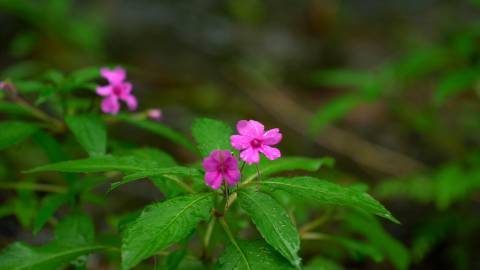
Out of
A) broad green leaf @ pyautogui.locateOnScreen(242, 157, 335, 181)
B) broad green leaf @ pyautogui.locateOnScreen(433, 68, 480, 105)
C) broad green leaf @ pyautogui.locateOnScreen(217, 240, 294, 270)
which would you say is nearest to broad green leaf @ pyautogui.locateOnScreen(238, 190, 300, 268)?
broad green leaf @ pyautogui.locateOnScreen(217, 240, 294, 270)

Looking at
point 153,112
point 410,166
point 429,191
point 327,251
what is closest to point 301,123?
point 410,166

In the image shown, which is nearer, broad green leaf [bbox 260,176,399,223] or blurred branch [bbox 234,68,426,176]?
broad green leaf [bbox 260,176,399,223]

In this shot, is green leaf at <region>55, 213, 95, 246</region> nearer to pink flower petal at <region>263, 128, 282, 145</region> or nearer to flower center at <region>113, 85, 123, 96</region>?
flower center at <region>113, 85, 123, 96</region>

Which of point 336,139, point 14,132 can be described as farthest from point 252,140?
point 336,139

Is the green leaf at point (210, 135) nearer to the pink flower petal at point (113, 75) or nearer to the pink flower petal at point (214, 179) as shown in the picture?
the pink flower petal at point (214, 179)

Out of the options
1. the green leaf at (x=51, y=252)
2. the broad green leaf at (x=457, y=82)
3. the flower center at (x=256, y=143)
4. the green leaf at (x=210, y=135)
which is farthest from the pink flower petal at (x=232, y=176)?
the broad green leaf at (x=457, y=82)

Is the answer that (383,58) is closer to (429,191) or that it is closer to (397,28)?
(397,28)
